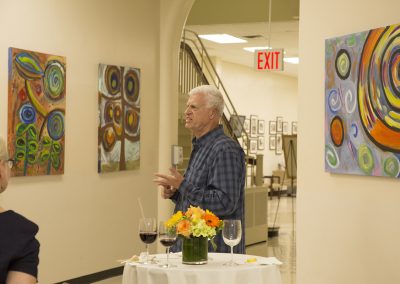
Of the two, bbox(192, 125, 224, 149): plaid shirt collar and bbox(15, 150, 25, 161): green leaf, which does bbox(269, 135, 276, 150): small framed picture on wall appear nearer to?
bbox(15, 150, 25, 161): green leaf

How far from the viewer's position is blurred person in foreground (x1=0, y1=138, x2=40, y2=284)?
8.47 ft

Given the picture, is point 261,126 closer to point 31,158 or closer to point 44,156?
point 44,156

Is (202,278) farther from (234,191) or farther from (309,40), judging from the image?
(309,40)

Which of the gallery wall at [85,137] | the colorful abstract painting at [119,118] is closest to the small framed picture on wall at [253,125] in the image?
the gallery wall at [85,137]

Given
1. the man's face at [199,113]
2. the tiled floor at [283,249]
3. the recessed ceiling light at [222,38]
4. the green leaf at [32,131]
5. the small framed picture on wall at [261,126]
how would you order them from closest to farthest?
the man's face at [199,113], the green leaf at [32,131], the tiled floor at [283,249], the recessed ceiling light at [222,38], the small framed picture on wall at [261,126]

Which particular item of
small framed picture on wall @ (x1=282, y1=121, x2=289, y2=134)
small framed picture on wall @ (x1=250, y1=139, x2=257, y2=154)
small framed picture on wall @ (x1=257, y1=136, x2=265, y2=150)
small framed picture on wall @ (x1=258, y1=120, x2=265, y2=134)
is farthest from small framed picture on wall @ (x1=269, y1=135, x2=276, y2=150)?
small framed picture on wall @ (x1=250, y1=139, x2=257, y2=154)

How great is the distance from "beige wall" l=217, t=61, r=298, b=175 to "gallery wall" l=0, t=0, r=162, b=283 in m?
10.6

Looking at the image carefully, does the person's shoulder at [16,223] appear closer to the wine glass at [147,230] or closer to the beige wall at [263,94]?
the wine glass at [147,230]

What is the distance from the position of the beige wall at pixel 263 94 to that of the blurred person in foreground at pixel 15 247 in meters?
16.7

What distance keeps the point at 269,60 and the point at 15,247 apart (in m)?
7.63

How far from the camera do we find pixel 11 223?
8.61 ft

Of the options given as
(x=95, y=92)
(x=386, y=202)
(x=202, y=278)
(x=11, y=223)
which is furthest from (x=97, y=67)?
(x=11, y=223)

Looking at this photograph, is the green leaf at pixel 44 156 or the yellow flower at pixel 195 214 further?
the green leaf at pixel 44 156

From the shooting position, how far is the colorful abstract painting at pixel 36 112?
6.91m
